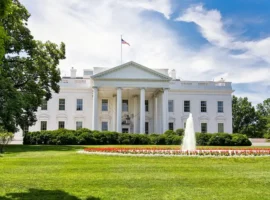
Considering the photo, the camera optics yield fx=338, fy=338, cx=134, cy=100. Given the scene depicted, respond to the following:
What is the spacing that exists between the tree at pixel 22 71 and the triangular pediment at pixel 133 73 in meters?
14.7

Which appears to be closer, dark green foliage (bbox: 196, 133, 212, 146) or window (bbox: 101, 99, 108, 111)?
dark green foliage (bbox: 196, 133, 212, 146)

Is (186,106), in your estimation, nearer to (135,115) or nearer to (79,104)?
(135,115)

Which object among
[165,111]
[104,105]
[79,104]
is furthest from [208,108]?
[79,104]

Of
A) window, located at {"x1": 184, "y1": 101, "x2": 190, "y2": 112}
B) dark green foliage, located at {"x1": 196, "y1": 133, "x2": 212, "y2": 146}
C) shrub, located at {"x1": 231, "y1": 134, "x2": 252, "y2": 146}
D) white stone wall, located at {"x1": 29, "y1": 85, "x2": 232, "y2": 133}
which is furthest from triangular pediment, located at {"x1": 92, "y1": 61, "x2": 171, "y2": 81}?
shrub, located at {"x1": 231, "y1": 134, "x2": 252, "y2": 146}

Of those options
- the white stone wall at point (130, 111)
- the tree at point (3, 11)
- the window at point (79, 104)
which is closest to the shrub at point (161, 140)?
the white stone wall at point (130, 111)

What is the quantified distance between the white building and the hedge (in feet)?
23.3

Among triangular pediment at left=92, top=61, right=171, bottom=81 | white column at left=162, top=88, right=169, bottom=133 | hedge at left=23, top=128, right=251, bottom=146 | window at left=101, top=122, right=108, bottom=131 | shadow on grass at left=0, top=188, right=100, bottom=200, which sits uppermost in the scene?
triangular pediment at left=92, top=61, right=171, bottom=81

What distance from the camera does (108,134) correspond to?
3453 centimetres

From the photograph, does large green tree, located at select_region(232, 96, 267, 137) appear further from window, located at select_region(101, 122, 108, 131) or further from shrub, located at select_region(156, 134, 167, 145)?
shrub, located at select_region(156, 134, 167, 145)

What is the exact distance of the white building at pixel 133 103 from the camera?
1704 inches

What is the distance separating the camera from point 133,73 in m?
43.8

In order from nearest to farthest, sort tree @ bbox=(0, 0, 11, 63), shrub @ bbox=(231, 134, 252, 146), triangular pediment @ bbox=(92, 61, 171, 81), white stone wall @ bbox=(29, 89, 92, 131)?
tree @ bbox=(0, 0, 11, 63)
shrub @ bbox=(231, 134, 252, 146)
triangular pediment @ bbox=(92, 61, 171, 81)
white stone wall @ bbox=(29, 89, 92, 131)

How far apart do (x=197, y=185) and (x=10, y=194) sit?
439 cm

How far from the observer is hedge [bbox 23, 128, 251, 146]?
32628 mm
